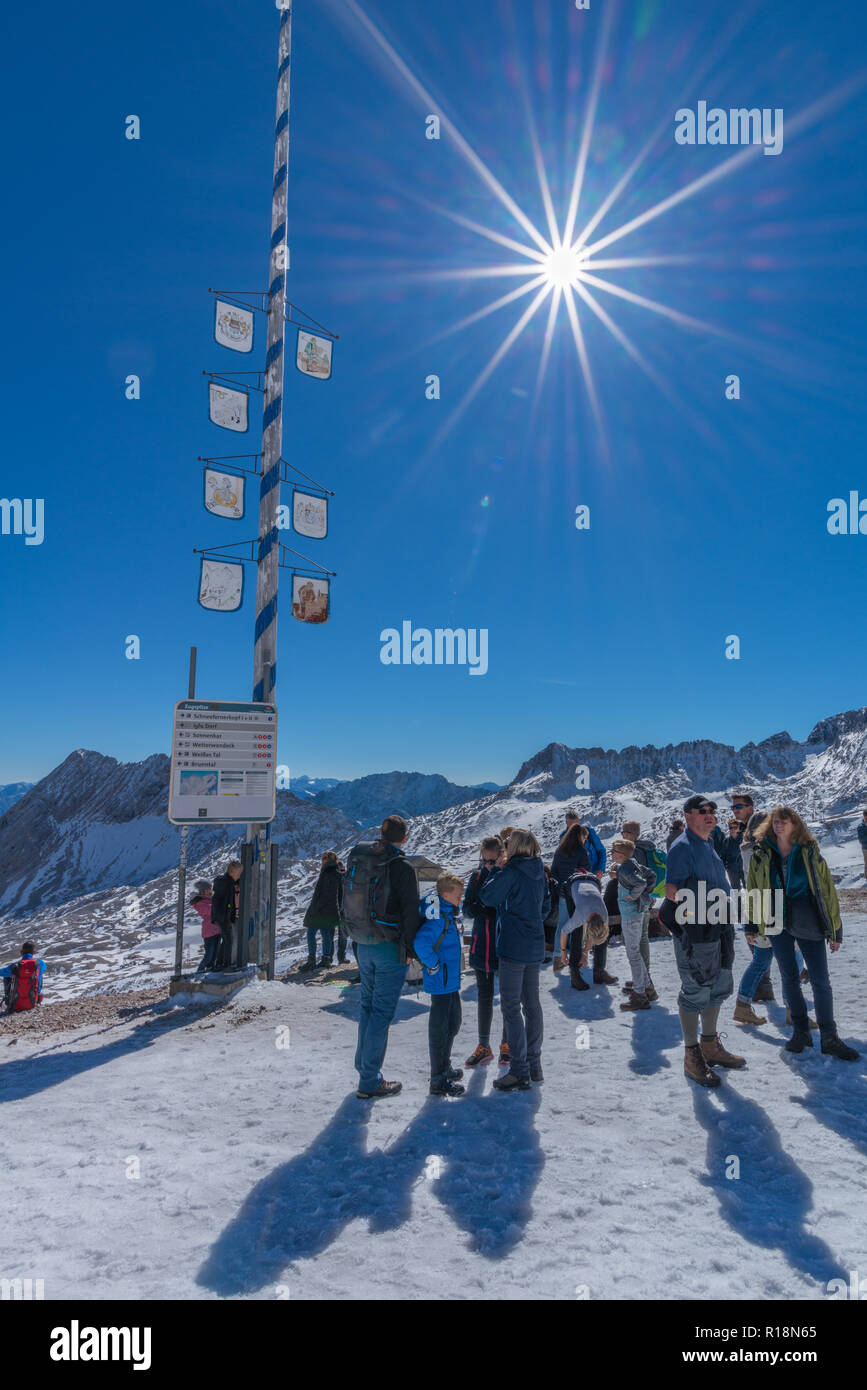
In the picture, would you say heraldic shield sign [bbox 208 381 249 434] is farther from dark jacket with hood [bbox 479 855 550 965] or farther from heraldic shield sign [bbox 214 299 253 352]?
dark jacket with hood [bbox 479 855 550 965]

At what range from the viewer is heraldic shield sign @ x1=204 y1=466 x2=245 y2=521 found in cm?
1271

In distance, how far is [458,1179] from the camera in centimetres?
460

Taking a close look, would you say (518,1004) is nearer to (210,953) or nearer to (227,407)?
(210,953)

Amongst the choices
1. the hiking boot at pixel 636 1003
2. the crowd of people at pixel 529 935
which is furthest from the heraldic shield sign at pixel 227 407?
the hiking boot at pixel 636 1003

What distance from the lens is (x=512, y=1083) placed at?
6.14 metres

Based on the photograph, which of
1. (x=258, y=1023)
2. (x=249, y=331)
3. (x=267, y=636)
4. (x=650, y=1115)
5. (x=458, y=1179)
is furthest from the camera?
(x=249, y=331)

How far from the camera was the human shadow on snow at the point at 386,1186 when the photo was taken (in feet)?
12.5

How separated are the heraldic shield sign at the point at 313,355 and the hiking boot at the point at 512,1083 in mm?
13489

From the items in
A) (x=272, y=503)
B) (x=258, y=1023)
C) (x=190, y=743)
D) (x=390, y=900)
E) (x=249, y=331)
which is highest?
(x=249, y=331)

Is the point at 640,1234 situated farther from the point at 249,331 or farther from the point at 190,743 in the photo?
the point at 249,331

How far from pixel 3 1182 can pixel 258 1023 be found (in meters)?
4.37

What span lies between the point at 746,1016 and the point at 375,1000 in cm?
444

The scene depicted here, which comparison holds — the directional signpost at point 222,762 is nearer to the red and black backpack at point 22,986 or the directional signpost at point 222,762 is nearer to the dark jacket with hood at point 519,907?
the red and black backpack at point 22,986
